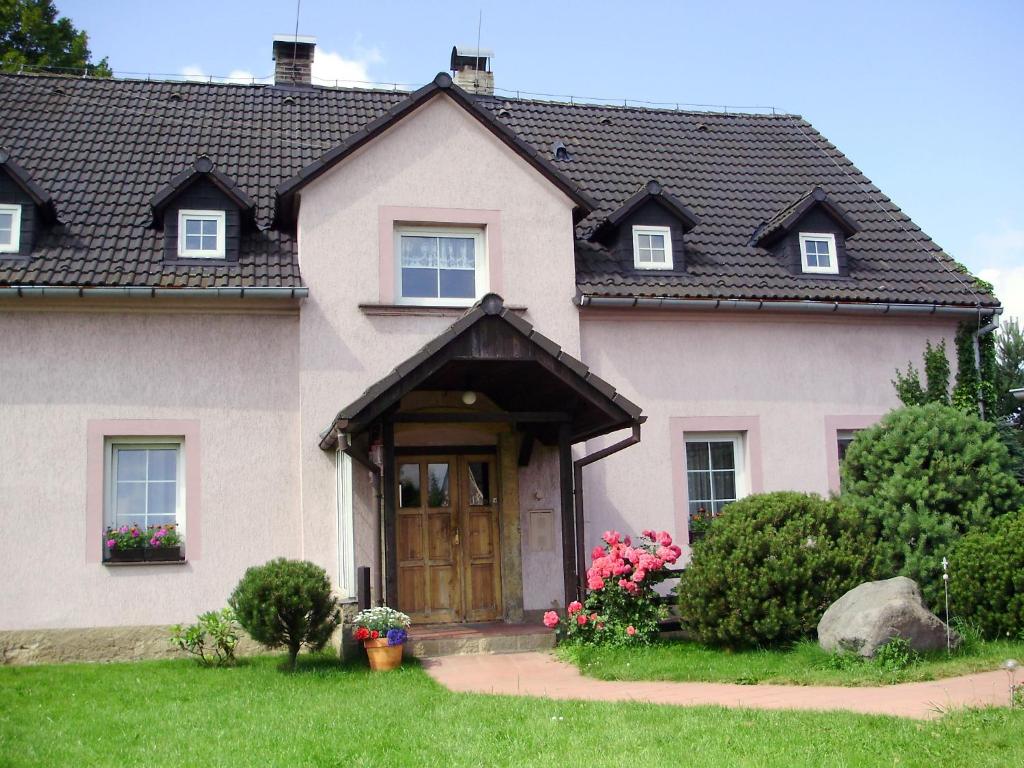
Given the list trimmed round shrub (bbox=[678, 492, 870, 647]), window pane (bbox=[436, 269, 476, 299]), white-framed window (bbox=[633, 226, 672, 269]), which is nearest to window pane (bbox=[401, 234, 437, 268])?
window pane (bbox=[436, 269, 476, 299])

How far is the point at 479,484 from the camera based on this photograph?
1407 cm

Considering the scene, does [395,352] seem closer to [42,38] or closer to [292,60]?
[292,60]

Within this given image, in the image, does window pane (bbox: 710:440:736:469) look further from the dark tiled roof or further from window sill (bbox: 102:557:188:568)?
window sill (bbox: 102:557:188:568)

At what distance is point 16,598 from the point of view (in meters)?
12.5

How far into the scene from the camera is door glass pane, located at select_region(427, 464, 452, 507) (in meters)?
13.9

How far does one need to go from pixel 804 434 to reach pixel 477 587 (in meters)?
5.01

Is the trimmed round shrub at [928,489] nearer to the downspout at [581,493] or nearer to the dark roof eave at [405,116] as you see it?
the downspout at [581,493]

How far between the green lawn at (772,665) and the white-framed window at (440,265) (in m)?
4.88

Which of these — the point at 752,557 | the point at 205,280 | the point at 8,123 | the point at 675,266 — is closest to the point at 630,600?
the point at 752,557

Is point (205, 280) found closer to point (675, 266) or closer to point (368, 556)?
point (368, 556)

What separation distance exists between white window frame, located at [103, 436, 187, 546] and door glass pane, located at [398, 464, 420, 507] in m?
2.67

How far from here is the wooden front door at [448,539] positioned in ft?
44.6

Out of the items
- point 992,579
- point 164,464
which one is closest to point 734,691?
point 992,579

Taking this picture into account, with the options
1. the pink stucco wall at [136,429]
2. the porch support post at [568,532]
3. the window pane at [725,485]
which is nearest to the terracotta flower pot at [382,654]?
the porch support post at [568,532]
